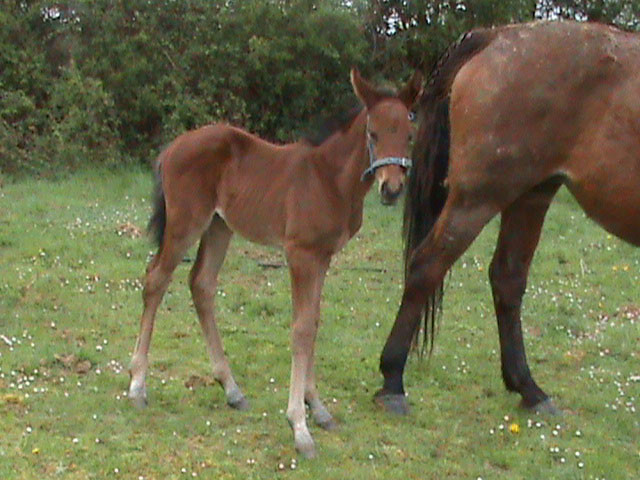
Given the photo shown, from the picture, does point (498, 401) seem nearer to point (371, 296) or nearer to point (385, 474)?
point (385, 474)

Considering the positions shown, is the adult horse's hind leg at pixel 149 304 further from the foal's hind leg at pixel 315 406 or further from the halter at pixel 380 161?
the halter at pixel 380 161

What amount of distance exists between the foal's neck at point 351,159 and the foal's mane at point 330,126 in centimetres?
4

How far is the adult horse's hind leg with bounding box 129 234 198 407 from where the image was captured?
204 inches

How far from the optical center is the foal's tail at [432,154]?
5.53 meters

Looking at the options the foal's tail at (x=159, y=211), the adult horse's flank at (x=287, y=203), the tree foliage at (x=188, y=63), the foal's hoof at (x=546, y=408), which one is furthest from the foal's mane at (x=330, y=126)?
the tree foliage at (x=188, y=63)

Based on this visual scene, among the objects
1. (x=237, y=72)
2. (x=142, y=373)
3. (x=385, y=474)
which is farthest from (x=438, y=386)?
(x=237, y=72)

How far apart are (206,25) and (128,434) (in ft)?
34.1

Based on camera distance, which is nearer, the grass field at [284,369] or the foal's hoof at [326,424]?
the grass field at [284,369]

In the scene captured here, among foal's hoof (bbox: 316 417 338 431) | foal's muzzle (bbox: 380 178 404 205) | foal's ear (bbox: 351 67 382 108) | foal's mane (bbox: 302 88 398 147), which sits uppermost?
foal's ear (bbox: 351 67 382 108)

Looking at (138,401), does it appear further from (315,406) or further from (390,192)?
(390,192)

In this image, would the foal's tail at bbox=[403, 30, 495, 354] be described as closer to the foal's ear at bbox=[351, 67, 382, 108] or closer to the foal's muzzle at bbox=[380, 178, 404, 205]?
the foal's ear at bbox=[351, 67, 382, 108]

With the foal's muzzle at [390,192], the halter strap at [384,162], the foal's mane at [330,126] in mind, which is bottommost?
the foal's muzzle at [390,192]

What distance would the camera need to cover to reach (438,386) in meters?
5.96

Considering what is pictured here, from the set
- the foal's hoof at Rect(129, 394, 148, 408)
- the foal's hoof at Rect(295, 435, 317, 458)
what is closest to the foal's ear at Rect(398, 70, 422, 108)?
the foal's hoof at Rect(295, 435, 317, 458)
